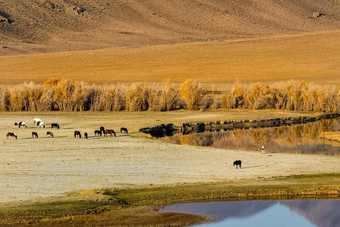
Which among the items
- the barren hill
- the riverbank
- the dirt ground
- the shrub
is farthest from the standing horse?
the barren hill

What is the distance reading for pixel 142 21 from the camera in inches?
5659

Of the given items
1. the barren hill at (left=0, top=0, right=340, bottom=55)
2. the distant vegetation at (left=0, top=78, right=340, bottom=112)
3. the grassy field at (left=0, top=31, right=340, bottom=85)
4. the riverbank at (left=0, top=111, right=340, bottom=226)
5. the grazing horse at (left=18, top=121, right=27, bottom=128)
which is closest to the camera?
the riverbank at (left=0, top=111, right=340, bottom=226)

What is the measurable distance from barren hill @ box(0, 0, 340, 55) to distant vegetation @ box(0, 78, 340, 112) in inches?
2849

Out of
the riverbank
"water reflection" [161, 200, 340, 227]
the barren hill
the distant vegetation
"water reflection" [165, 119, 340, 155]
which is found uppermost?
the barren hill

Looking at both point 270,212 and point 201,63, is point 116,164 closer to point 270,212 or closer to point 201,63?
point 270,212

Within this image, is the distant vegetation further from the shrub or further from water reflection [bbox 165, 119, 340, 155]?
water reflection [bbox 165, 119, 340, 155]

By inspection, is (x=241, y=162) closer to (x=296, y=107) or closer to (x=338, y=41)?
(x=296, y=107)

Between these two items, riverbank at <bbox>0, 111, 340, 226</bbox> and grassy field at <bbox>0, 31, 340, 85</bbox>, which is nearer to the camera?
riverbank at <bbox>0, 111, 340, 226</bbox>

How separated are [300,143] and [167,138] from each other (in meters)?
6.26

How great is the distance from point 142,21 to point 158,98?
325 feet

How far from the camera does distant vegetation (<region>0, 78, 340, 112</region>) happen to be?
153ft

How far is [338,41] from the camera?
100562 millimetres

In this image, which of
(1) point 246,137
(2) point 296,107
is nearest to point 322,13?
(2) point 296,107

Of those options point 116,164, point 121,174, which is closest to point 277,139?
point 116,164
